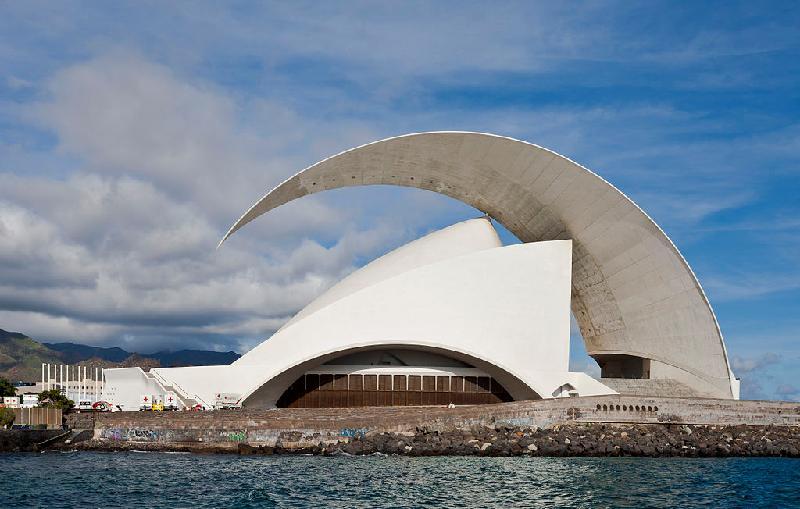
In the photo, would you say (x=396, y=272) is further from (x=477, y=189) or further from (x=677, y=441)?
(x=677, y=441)

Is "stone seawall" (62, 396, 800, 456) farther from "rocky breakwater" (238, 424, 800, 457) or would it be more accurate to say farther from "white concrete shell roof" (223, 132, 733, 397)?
"white concrete shell roof" (223, 132, 733, 397)

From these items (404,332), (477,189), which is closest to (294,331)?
(404,332)

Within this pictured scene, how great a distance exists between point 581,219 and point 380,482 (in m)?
17.0

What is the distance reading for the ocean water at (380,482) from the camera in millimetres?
18453

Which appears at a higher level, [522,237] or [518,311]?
[522,237]

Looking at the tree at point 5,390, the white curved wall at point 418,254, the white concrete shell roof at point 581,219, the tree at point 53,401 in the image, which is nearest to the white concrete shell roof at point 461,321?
the white curved wall at point 418,254

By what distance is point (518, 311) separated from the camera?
33969 millimetres

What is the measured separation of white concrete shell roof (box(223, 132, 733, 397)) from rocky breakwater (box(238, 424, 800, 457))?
4947 mm

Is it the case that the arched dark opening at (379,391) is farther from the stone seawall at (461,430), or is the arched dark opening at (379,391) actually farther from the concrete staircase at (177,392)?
the stone seawall at (461,430)

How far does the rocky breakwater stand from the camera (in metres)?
27.3

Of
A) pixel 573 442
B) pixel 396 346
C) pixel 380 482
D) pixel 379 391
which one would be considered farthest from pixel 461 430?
pixel 380 482

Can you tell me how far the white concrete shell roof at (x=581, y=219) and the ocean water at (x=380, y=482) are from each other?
8.89m

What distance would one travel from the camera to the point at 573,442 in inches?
1105

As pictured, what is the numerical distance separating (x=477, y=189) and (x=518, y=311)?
5142 mm
